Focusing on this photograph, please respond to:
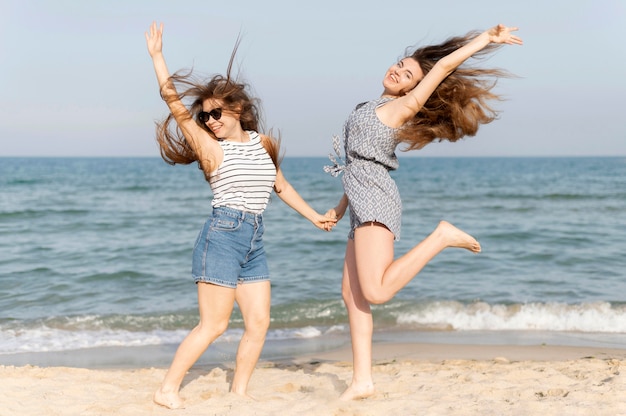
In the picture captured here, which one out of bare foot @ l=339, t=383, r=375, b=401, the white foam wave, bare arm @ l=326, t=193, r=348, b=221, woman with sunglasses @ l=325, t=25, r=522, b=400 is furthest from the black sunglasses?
the white foam wave

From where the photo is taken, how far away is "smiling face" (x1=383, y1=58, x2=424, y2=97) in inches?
171

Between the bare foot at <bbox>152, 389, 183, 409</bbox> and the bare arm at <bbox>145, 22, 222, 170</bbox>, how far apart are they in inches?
58.1

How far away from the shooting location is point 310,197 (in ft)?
97.0

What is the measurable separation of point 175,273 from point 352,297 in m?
7.09

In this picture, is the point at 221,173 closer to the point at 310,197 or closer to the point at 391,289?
the point at 391,289

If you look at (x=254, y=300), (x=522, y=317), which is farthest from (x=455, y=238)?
(x=522, y=317)

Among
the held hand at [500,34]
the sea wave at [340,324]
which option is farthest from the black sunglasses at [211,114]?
the sea wave at [340,324]

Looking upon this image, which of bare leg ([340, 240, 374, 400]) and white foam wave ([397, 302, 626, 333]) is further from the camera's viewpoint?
white foam wave ([397, 302, 626, 333])

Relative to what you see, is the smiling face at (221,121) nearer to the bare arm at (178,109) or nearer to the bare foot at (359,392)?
the bare arm at (178,109)

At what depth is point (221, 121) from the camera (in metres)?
4.39

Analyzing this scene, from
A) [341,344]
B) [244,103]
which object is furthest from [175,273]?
[244,103]

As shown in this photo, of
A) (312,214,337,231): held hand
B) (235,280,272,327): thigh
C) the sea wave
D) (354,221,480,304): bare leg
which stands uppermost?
(312,214,337,231): held hand

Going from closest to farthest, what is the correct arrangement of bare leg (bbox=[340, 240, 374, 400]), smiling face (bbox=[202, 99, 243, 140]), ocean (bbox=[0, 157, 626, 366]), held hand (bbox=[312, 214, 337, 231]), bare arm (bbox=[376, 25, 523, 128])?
bare arm (bbox=[376, 25, 523, 128]), smiling face (bbox=[202, 99, 243, 140]), bare leg (bbox=[340, 240, 374, 400]), held hand (bbox=[312, 214, 337, 231]), ocean (bbox=[0, 157, 626, 366])

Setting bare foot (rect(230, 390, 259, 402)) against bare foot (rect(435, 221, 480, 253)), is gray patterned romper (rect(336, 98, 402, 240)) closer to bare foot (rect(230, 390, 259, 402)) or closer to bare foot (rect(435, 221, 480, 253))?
bare foot (rect(435, 221, 480, 253))
